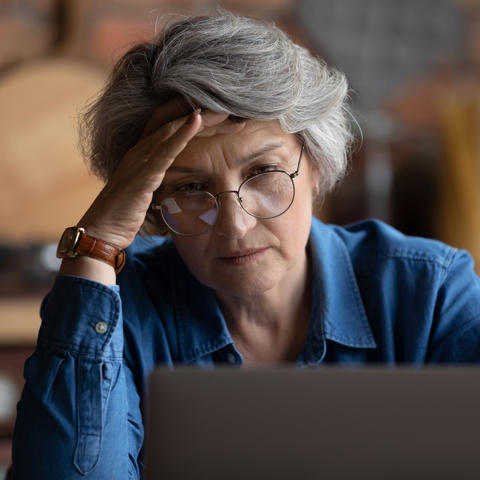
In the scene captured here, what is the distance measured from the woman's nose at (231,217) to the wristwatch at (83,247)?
0.17 m

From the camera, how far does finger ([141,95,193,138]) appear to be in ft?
3.51

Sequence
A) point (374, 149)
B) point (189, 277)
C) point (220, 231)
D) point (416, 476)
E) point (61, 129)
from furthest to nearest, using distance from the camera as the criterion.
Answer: point (374, 149) → point (61, 129) → point (189, 277) → point (220, 231) → point (416, 476)

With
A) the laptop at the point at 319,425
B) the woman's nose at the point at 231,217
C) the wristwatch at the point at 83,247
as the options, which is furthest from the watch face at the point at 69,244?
the laptop at the point at 319,425

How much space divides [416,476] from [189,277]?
699 millimetres

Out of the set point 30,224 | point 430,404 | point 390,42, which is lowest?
point 30,224

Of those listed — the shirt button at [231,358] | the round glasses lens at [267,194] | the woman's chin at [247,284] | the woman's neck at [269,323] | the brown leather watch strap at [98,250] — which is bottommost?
the shirt button at [231,358]

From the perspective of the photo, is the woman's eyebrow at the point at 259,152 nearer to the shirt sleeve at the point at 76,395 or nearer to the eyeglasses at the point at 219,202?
the eyeglasses at the point at 219,202

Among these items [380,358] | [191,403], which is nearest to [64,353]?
[191,403]

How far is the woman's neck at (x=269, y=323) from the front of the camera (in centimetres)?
122

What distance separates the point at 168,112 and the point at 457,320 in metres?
0.55

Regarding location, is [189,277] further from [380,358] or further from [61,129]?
[61,129]

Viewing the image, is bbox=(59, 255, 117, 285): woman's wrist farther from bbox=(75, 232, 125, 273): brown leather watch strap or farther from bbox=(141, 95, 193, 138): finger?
bbox=(141, 95, 193, 138): finger

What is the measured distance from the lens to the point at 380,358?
1.17 m

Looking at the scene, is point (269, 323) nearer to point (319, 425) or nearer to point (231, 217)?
point (231, 217)
